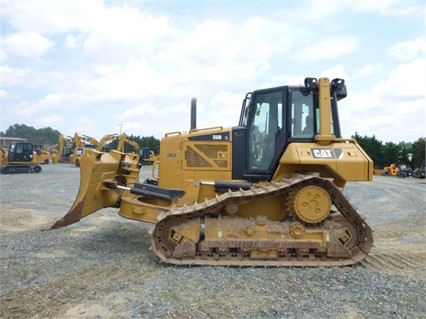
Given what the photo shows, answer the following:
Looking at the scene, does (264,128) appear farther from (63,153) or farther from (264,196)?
(63,153)

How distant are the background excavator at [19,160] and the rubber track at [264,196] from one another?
25.7m

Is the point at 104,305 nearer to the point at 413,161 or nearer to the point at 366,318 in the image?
the point at 366,318

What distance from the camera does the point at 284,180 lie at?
623 cm

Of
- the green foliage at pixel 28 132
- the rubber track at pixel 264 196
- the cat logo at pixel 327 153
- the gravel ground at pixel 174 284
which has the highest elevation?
the green foliage at pixel 28 132

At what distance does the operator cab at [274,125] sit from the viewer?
653cm

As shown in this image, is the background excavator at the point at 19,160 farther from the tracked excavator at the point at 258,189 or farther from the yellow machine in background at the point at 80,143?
the tracked excavator at the point at 258,189

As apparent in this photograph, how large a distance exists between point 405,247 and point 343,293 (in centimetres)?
337

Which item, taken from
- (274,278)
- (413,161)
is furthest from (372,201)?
(413,161)

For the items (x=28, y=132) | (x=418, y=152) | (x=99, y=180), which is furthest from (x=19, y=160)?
(x=28, y=132)

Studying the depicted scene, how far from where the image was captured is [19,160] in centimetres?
2847

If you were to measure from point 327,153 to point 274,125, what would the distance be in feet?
3.26

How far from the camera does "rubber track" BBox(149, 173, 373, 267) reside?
19.3ft

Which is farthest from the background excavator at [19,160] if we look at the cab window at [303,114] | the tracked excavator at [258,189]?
the cab window at [303,114]

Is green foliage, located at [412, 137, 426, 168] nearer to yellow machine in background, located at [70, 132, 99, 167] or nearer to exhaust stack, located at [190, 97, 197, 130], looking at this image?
yellow machine in background, located at [70, 132, 99, 167]
